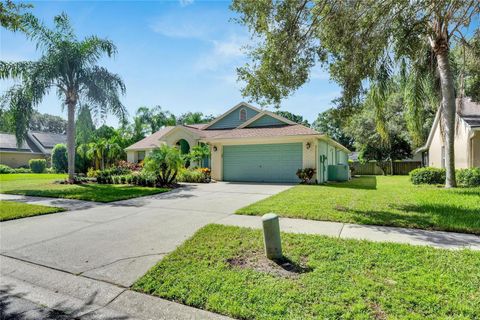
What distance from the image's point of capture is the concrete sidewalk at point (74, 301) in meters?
2.89

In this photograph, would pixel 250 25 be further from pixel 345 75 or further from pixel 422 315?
pixel 422 315

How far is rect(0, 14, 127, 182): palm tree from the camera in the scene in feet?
44.0

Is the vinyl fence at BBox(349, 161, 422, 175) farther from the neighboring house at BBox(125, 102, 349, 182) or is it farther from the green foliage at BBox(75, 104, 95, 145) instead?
the green foliage at BBox(75, 104, 95, 145)

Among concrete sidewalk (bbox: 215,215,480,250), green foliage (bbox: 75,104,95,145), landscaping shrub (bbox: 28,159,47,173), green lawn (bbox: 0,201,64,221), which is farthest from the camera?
landscaping shrub (bbox: 28,159,47,173)

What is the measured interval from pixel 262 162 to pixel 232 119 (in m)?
6.98

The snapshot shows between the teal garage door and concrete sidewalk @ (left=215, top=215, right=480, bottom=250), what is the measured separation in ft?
31.4

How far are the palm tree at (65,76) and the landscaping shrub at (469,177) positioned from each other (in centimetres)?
1801

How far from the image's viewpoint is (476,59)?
32.1 ft

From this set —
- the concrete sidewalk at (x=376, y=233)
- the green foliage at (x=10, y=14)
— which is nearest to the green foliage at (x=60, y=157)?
the green foliage at (x=10, y=14)

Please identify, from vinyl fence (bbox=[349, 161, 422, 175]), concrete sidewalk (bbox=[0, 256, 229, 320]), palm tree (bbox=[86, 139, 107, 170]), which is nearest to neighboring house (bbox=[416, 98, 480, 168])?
vinyl fence (bbox=[349, 161, 422, 175])

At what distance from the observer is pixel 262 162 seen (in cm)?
1639

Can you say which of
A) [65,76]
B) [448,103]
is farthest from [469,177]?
[65,76]

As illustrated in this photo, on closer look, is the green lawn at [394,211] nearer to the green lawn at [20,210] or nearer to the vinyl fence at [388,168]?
the green lawn at [20,210]

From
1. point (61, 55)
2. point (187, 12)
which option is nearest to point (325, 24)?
point (187, 12)
